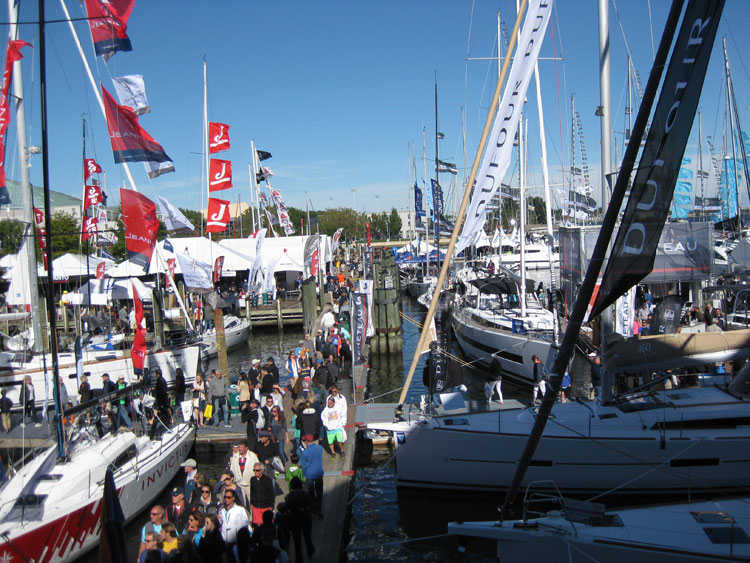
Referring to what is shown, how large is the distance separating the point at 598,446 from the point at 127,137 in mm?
11844

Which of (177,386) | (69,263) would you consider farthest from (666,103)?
(69,263)

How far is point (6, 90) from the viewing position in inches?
543

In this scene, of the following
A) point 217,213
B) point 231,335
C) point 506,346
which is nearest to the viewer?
point 217,213

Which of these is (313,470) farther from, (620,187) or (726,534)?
(620,187)

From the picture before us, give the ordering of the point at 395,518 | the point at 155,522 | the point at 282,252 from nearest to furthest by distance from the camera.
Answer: the point at 155,522, the point at 395,518, the point at 282,252

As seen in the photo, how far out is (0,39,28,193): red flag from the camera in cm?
1321

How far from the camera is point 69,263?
3350 centimetres

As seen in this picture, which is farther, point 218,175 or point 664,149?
point 218,175

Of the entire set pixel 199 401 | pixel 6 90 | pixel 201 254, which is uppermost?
pixel 6 90

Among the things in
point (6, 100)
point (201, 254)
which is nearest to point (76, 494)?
point (6, 100)

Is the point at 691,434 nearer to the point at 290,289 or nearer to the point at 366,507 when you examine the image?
the point at 366,507

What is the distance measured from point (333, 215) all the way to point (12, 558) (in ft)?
346

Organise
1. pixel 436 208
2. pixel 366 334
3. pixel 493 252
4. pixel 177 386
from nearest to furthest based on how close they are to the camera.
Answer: pixel 177 386 → pixel 366 334 → pixel 436 208 → pixel 493 252

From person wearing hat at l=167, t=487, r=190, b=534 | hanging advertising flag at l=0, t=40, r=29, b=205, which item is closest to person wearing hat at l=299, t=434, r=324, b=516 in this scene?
person wearing hat at l=167, t=487, r=190, b=534
